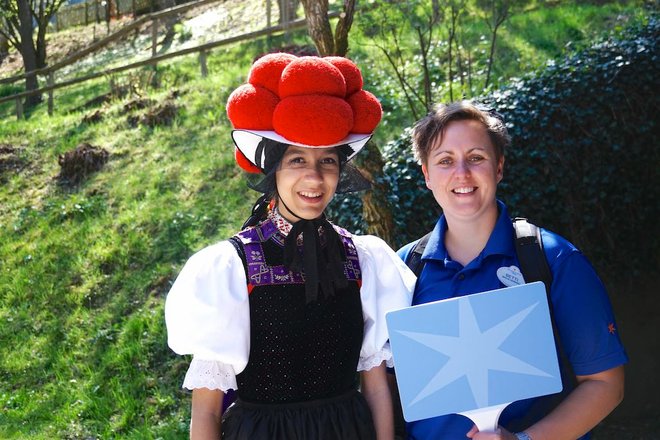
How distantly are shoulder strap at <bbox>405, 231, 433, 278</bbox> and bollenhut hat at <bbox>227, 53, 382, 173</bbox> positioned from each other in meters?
0.40

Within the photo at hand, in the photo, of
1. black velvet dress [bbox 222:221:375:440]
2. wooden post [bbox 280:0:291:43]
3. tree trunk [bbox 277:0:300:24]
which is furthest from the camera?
tree trunk [bbox 277:0:300:24]

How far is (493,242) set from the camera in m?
2.30

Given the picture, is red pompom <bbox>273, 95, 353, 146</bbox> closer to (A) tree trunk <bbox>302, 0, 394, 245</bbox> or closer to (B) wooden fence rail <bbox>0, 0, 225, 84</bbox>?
(A) tree trunk <bbox>302, 0, 394, 245</bbox>

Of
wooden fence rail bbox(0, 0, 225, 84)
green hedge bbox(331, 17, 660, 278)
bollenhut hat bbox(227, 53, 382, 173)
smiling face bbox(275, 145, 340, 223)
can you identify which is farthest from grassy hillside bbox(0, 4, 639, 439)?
bollenhut hat bbox(227, 53, 382, 173)

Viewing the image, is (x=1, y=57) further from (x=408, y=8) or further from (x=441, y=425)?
(x=441, y=425)

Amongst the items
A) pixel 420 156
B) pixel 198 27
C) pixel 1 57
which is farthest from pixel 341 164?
pixel 1 57

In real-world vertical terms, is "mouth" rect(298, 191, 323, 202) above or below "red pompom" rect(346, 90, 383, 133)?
below

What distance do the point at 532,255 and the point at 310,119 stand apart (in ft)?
2.37

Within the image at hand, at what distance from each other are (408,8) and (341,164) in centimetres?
428

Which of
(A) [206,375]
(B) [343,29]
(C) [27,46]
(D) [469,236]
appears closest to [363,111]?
(D) [469,236]

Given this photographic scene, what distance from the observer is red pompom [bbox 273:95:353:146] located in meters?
2.18

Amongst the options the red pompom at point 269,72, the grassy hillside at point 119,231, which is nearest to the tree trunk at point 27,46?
the grassy hillside at point 119,231

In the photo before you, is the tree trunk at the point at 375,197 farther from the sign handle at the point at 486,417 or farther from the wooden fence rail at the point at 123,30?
the wooden fence rail at the point at 123,30

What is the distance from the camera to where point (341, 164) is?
244 cm
